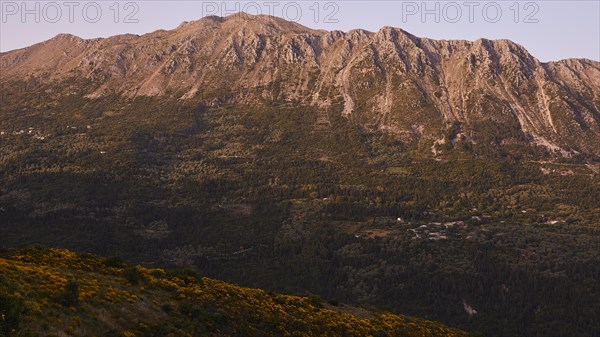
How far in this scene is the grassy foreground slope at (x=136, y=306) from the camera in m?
37.5

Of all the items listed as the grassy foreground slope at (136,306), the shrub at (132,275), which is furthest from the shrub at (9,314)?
the shrub at (132,275)

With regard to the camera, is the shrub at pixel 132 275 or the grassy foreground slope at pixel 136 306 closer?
the grassy foreground slope at pixel 136 306

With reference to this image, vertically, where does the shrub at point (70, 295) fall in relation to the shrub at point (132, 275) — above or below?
above

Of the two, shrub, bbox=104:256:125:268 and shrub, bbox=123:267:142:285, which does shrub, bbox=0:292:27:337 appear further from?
shrub, bbox=104:256:125:268

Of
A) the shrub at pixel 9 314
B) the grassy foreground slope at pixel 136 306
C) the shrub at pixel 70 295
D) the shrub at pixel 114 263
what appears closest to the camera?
the shrub at pixel 9 314

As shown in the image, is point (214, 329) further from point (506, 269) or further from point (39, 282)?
point (506, 269)

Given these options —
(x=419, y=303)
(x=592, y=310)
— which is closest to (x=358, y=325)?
(x=419, y=303)

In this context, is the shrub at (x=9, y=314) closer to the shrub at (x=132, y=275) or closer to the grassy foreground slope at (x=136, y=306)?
the grassy foreground slope at (x=136, y=306)

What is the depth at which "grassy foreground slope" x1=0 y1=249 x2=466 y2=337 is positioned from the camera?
37469 millimetres

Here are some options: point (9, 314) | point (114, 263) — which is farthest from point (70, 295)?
point (114, 263)

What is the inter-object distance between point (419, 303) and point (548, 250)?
62.8 meters

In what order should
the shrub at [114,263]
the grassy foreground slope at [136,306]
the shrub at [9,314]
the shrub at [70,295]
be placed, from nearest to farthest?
the shrub at [9,314] → the grassy foreground slope at [136,306] → the shrub at [70,295] → the shrub at [114,263]

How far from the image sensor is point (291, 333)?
177 feet

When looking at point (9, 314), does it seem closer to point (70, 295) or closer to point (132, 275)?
point (70, 295)
